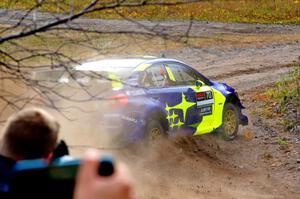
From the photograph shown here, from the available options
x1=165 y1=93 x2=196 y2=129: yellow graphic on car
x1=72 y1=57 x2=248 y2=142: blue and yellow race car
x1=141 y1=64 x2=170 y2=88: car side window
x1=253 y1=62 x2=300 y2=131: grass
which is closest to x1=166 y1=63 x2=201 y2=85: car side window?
x1=72 y1=57 x2=248 y2=142: blue and yellow race car

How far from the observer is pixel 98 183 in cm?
179

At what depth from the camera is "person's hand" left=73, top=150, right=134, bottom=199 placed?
1.80m

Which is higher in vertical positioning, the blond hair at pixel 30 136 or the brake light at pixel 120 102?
the blond hair at pixel 30 136

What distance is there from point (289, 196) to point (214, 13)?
31.6 meters

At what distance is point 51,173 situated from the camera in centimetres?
219

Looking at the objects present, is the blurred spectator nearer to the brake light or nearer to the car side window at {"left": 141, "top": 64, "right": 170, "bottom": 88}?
the brake light

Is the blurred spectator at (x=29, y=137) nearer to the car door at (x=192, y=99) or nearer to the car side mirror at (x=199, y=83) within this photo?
the car door at (x=192, y=99)

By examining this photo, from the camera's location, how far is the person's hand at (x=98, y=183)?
70.8 inches

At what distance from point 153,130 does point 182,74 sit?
173 cm

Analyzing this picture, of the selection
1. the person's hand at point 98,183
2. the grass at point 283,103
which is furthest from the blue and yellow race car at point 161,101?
the person's hand at point 98,183

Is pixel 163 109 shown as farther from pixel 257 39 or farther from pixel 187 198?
pixel 257 39

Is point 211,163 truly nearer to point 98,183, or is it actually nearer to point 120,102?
point 120,102

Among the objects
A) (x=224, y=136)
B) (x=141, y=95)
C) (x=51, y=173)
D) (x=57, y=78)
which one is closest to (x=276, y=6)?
(x=224, y=136)

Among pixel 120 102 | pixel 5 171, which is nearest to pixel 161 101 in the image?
pixel 120 102
